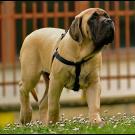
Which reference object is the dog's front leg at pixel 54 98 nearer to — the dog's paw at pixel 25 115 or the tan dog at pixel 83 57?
the tan dog at pixel 83 57

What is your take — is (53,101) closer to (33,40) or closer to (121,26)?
(33,40)

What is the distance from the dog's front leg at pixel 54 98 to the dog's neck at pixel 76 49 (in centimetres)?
34

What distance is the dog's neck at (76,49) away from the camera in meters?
9.04

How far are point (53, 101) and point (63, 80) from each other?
0.32 meters

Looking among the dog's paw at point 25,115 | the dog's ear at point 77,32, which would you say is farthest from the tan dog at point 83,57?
the dog's paw at point 25,115

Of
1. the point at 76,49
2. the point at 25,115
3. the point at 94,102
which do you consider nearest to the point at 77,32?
the point at 76,49

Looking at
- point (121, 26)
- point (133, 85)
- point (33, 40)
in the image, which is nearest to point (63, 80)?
point (33, 40)

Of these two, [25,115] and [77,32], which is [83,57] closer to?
[77,32]

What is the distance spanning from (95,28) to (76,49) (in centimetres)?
39

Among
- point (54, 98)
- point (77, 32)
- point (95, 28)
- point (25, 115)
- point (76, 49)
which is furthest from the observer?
point (25, 115)

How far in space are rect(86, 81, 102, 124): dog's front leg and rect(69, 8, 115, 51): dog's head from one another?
51 cm

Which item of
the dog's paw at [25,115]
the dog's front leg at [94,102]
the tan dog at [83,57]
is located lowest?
the dog's paw at [25,115]

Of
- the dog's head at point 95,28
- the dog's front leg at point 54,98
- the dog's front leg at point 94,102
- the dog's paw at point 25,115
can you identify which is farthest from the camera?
the dog's paw at point 25,115

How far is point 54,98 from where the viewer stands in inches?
367
